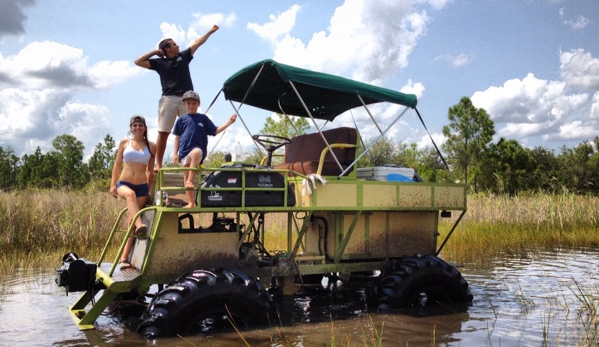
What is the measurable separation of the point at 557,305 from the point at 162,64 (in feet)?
Answer: 22.2

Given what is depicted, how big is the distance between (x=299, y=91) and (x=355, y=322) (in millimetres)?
3860

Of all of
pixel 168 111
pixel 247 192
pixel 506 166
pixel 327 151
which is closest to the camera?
pixel 247 192

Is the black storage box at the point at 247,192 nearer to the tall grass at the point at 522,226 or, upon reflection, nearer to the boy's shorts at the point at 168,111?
the boy's shorts at the point at 168,111

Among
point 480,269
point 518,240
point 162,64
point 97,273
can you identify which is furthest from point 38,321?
point 518,240

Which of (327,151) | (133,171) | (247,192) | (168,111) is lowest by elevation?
(247,192)

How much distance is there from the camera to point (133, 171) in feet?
23.4

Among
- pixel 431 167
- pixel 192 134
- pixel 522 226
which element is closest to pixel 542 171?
pixel 431 167

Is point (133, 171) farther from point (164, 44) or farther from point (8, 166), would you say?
point (8, 166)

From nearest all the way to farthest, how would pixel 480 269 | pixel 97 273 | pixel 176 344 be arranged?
pixel 176 344, pixel 97 273, pixel 480 269

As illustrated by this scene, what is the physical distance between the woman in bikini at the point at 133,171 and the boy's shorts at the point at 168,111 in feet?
2.58

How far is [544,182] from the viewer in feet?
122

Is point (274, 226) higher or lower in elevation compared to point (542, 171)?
lower

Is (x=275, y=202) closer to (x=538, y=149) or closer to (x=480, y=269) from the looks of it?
(x=480, y=269)

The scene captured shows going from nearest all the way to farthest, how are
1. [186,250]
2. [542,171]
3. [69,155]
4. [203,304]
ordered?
[203,304] → [186,250] → [542,171] → [69,155]
